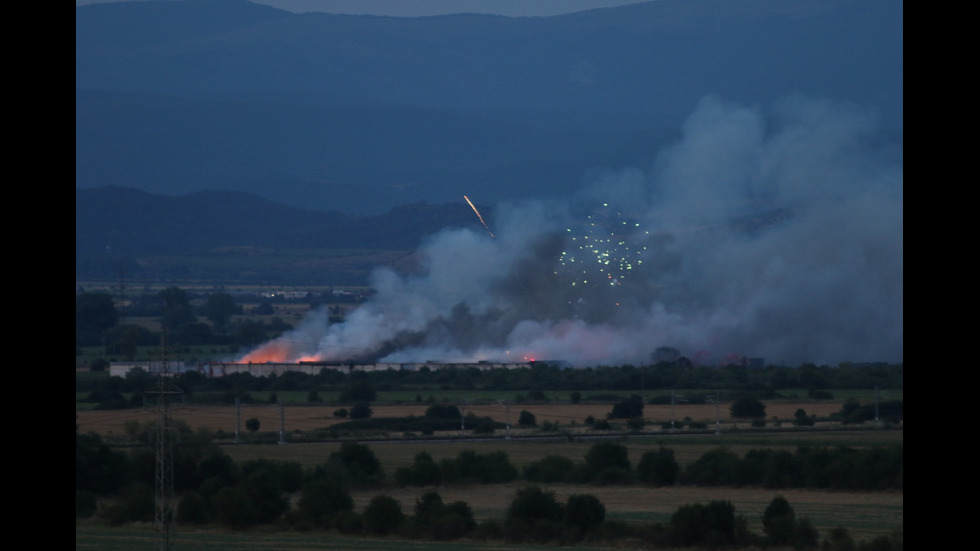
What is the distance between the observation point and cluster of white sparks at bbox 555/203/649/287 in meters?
81.8

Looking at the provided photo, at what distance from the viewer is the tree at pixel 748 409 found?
57781mm

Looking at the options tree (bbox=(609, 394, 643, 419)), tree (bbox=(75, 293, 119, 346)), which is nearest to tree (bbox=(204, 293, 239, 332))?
tree (bbox=(75, 293, 119, 346))

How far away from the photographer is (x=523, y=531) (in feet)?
92.8

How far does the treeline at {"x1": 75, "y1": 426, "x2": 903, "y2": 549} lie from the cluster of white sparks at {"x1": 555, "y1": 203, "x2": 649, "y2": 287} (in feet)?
132

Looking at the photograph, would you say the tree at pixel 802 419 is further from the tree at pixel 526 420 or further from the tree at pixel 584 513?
the tree at pixel 584 513

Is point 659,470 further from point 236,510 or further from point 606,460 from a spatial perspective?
point 236,510

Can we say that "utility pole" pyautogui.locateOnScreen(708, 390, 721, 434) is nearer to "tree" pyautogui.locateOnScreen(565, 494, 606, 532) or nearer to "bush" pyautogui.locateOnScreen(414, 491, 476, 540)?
"tree" pyautogui.locateOnScreen(565, 494, 606, 532)

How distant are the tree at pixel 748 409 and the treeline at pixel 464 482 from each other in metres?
16.4

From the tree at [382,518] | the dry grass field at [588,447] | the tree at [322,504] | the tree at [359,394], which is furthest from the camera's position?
the tree at [359,394]

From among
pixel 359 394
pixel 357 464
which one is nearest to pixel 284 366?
pixel 359 394

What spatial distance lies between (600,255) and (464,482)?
48.7 metres

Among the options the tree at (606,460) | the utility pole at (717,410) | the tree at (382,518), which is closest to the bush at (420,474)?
the tree at (606,460)
